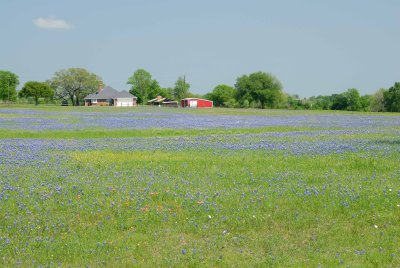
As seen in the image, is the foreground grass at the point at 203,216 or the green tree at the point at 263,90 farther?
the green tree at the point at 263,90

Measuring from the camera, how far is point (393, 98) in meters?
102

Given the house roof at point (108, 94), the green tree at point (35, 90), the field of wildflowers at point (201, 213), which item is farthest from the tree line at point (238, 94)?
the field of wildflowers at point (201, 213)

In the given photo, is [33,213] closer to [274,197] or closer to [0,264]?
[0,264]

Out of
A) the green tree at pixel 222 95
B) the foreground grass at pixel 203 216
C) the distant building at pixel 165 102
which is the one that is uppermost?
the green tree at pixel 222 95

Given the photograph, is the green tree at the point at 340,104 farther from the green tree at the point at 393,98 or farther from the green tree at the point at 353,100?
the green tree at the point at 393,98

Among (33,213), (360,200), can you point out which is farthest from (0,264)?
(360,200)

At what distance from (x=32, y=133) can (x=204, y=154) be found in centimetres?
1617

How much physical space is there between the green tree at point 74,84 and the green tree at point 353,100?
8810 centimetres

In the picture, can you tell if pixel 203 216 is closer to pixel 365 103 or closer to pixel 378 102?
pixel 378 102

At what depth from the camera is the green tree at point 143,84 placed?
180 meters

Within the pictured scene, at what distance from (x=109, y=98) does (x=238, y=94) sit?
44.6 meters

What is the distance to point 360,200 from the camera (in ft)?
27.5

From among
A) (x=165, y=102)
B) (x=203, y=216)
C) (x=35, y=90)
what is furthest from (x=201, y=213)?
(x=165, y=102)

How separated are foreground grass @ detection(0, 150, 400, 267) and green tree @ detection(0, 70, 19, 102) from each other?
450ft
